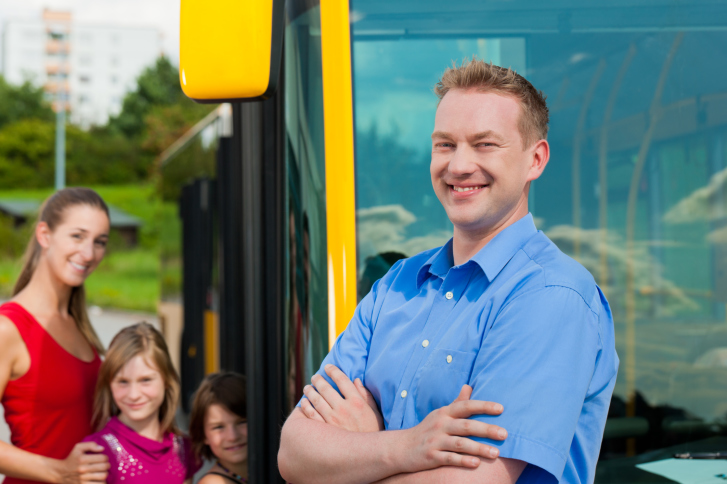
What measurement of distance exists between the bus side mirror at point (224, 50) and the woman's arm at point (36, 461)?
1.18 meters

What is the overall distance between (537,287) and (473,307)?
153mm

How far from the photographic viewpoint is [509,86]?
1.55 metres

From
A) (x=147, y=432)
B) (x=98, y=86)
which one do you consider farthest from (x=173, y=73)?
(x=147, y=432)

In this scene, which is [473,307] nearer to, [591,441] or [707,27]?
[591,441]

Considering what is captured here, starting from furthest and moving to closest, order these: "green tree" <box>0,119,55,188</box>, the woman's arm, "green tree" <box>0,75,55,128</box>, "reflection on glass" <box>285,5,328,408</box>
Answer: "green tree" <box>0,75,55,128</box>
"green tree" <box>0,119,55,188</box>
the woman's arm
"reflection on glass" <box>285,5,328,408</box>

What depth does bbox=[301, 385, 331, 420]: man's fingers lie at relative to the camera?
5.50 ft

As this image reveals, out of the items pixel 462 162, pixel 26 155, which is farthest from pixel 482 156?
pixel 26 155

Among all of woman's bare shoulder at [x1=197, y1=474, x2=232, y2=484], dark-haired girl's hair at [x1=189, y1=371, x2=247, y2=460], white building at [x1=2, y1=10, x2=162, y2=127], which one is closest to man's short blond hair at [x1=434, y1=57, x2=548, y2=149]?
dark-haired girl's hair at [x1=189, y1=371, x2=247, y2=460]

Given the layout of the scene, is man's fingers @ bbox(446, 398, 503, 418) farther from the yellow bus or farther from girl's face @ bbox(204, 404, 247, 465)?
girl's face @ bbox(204, 404, 247, 465)

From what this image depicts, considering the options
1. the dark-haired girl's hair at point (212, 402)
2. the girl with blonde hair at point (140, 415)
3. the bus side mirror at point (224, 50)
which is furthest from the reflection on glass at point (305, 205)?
A: the girl with blonde hair at point (140, 415)

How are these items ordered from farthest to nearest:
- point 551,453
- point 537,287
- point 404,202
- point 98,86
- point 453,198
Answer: point 98,86 → point 404,202 → point 453,198 → point 537,287 → point 551,453

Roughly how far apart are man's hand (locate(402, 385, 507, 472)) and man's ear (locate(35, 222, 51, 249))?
6.35 ft

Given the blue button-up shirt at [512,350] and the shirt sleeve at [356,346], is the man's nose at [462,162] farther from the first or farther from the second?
the shirt sleeve at [356,346]

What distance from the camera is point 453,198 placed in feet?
5.22
